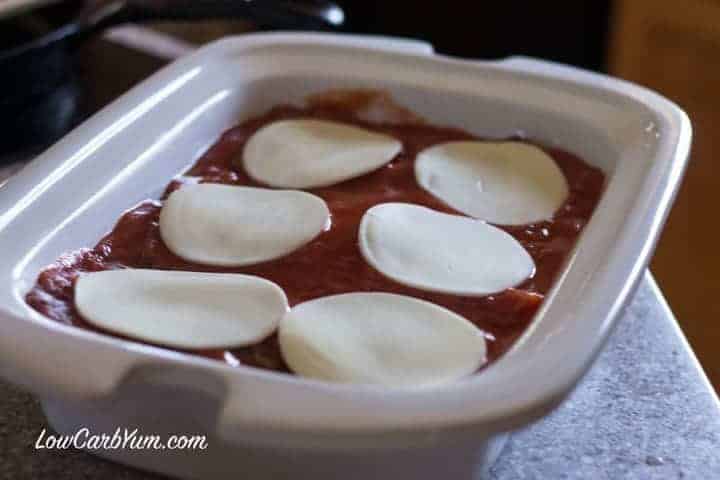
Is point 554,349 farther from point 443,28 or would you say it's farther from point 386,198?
point 443,28

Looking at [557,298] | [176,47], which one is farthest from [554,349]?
[176,47]

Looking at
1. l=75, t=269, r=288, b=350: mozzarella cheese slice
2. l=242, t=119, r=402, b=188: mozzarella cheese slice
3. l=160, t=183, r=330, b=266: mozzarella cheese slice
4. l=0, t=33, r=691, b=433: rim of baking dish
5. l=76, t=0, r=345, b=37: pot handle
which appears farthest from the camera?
l=76, t=0, r=345, b=37: pot handle

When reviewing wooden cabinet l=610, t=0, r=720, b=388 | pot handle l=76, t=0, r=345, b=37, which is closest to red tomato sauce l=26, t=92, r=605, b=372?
pot handle l=76, t=0, r=345, b=37

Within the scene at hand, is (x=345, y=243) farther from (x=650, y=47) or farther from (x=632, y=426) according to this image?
(x=650, y=47)

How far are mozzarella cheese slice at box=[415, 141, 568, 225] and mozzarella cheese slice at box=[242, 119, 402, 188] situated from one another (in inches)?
2.1

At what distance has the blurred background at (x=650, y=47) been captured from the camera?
5.43 ft

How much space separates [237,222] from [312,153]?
15 cm

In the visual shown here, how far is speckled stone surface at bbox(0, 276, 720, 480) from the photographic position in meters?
0.69

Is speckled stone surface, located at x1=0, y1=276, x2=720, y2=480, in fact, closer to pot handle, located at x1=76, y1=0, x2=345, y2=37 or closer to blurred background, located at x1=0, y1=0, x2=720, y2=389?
pot handle, located at x1=76, y1=0, x2=345, y2=37

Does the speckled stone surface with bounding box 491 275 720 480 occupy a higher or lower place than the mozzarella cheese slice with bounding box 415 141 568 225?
lower

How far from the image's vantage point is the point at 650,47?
1723mm

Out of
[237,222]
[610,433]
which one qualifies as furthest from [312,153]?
[610,433]

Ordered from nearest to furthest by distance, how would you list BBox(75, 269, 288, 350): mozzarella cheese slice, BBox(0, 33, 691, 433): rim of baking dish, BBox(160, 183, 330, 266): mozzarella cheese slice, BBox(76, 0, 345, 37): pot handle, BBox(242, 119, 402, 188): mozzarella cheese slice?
BBox(0, 33, 691, 433): rim of baking dish < BBox(75, 269, 288, 350): mozzarella cheese slice < BBox(160, 183, 330, 266): mozzarella cheese slice < BBox(242, 119, 402, 188): mozzarella cheese slice < BBox(76, 0, 345, 37): pot handle

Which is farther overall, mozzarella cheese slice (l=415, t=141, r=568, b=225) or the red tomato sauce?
mozzarella cheese slice (l=415, t=141, r=568, b=225)
